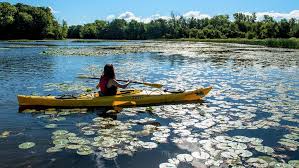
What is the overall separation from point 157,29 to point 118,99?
13047cm

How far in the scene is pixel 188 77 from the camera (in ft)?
66.9

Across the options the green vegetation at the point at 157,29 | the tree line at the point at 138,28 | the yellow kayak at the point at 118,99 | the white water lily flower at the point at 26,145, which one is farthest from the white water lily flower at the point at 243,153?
the tree line at the point at 138,28

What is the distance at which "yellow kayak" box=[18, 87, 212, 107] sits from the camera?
12008 millimetres

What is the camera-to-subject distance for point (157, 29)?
14100 cm

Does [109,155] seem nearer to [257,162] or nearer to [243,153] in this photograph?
[243,153]

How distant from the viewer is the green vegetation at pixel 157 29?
304 feet

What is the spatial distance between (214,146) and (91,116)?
451 centimetres

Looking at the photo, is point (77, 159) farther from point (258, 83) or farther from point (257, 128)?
point (258, 83)

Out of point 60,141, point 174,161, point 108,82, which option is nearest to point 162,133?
point 174,161

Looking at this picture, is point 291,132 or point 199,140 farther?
point 291,132

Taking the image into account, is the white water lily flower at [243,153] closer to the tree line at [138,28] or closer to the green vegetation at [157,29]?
the green vegetation at [157,29]

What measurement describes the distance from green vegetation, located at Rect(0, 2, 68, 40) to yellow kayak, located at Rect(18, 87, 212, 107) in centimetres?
9423

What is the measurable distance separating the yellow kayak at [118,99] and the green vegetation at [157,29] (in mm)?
48788

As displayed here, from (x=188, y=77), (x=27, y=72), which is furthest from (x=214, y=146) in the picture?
(x=27, y=72)
